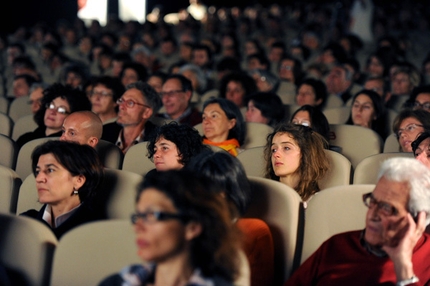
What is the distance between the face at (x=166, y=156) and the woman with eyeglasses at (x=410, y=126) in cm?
149

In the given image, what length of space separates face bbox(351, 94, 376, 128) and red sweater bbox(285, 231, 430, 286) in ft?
9.28

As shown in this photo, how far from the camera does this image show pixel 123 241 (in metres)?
2.20

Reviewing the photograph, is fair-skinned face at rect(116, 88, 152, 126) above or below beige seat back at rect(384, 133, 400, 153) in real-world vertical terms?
above

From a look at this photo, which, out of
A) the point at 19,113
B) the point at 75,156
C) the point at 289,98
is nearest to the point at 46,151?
the point at 75,156

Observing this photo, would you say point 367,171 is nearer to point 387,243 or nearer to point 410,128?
point 410,128

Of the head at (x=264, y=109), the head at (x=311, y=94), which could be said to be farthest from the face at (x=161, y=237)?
the head at (x=311, y=94)

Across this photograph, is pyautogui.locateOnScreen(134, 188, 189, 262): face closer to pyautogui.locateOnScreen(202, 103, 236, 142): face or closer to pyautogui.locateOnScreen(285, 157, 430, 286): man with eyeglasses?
pyautogui.locateOnScreen(285, 157, 430, 286): man with eyeglasses

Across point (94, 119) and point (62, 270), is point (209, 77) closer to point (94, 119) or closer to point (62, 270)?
point (94, 119)

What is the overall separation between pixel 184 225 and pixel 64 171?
1.18 m

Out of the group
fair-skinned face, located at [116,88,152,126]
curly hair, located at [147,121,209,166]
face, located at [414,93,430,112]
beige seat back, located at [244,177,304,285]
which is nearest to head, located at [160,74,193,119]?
fair-skinned face, located at [116,88,152,126]

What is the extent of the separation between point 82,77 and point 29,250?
4.81 m

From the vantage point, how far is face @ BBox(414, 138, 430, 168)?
3.05 metres

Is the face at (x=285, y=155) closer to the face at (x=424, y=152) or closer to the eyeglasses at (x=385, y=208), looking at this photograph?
the face at (x=424, y=152)

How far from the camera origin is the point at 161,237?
171 cm
